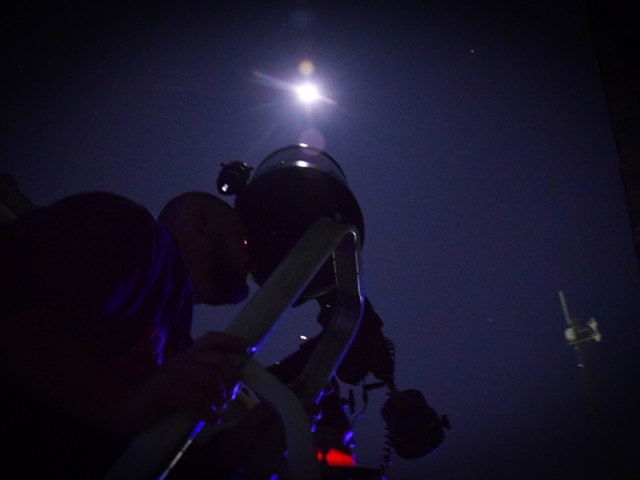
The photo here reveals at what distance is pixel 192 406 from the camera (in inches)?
35.2

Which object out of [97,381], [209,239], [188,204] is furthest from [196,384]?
[188,204]

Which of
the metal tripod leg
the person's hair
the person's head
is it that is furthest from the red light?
the person's hair

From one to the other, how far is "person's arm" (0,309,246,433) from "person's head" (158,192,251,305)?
938mm

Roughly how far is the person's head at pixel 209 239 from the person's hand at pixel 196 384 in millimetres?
918

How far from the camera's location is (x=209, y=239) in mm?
1925

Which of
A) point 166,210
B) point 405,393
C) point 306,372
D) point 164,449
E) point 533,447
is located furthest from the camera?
point 533,447

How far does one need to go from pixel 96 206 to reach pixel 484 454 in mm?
108377

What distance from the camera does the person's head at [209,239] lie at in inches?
74.7

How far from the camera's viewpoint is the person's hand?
0.90m

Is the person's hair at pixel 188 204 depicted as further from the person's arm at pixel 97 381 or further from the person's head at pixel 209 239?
the person's arm at pixel 97 381

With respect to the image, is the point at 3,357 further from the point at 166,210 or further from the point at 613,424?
the point at 613,424

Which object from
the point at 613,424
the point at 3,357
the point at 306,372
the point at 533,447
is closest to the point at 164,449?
the point at 3,357

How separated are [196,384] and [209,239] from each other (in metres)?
1.09

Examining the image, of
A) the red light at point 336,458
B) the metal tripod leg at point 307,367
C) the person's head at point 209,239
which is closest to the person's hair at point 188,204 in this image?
the person's head at point 209,239
